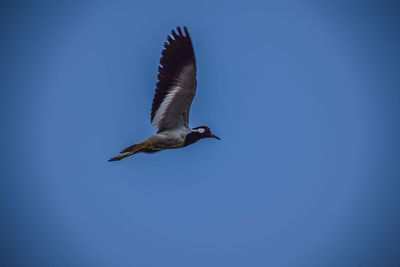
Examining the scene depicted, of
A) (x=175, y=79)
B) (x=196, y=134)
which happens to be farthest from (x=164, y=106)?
(x=196, y=134)

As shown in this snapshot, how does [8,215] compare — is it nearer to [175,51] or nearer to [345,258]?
[345,258]

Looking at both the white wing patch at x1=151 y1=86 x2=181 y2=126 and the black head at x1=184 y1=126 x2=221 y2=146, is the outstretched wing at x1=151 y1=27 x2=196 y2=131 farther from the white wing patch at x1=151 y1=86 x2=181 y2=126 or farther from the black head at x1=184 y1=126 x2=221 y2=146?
the black head at x1=184 y1=126 x2=221 y2=146

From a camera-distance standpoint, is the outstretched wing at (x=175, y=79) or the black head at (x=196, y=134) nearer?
the outstretched wing at (x=175, y=79)

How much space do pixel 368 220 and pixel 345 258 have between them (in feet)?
79.2

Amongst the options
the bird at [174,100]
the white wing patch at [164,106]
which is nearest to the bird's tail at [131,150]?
the bird at [174,100]

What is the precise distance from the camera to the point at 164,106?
816 centimetres

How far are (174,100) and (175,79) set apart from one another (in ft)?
1.48

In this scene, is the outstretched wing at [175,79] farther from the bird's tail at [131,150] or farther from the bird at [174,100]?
the bird's tail at [131,150]

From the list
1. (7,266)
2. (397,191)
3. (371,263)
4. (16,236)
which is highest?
(397,191)

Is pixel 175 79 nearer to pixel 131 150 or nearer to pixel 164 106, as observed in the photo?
pixel 164 106

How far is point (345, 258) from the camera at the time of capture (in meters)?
82.7

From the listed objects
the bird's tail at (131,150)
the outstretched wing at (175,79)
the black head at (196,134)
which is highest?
the outstretched wing at (175,79)

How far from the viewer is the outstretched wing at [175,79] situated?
778cm

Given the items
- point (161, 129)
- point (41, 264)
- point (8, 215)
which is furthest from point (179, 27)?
point (8, 215)
